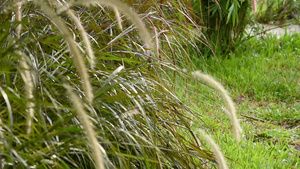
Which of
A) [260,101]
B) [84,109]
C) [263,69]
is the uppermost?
[84,109]

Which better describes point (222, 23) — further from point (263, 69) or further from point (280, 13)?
point (280, 13)

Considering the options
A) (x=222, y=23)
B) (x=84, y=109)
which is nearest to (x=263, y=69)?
(x=222, y=23)

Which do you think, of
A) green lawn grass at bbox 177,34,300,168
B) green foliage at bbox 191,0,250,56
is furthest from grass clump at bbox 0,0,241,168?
green foliage at bbox 191,0,250,56

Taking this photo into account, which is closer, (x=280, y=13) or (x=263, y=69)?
(x=263, y=69)

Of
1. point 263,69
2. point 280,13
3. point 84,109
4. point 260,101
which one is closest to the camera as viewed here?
point 84,109

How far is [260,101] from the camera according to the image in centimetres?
314

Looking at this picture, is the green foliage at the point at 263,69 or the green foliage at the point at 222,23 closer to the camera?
the green foliage at the point at 263,69

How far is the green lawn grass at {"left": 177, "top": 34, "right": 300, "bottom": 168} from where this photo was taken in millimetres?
2186

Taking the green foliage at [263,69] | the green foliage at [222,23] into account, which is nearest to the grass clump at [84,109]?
the green foliage at [263,69]

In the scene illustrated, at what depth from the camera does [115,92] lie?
4.47ft

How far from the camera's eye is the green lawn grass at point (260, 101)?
7.17ft

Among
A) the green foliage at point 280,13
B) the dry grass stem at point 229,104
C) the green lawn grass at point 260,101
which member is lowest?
the green lawn grass at point 260,101

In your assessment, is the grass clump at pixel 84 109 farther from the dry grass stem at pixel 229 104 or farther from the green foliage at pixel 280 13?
the green foliage at pixel 280 13

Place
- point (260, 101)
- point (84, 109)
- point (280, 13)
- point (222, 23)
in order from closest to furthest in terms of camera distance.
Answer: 1. point (84, 109)
2. point (260, 101)
3. point (222, 23)
4. point (280, 13)
